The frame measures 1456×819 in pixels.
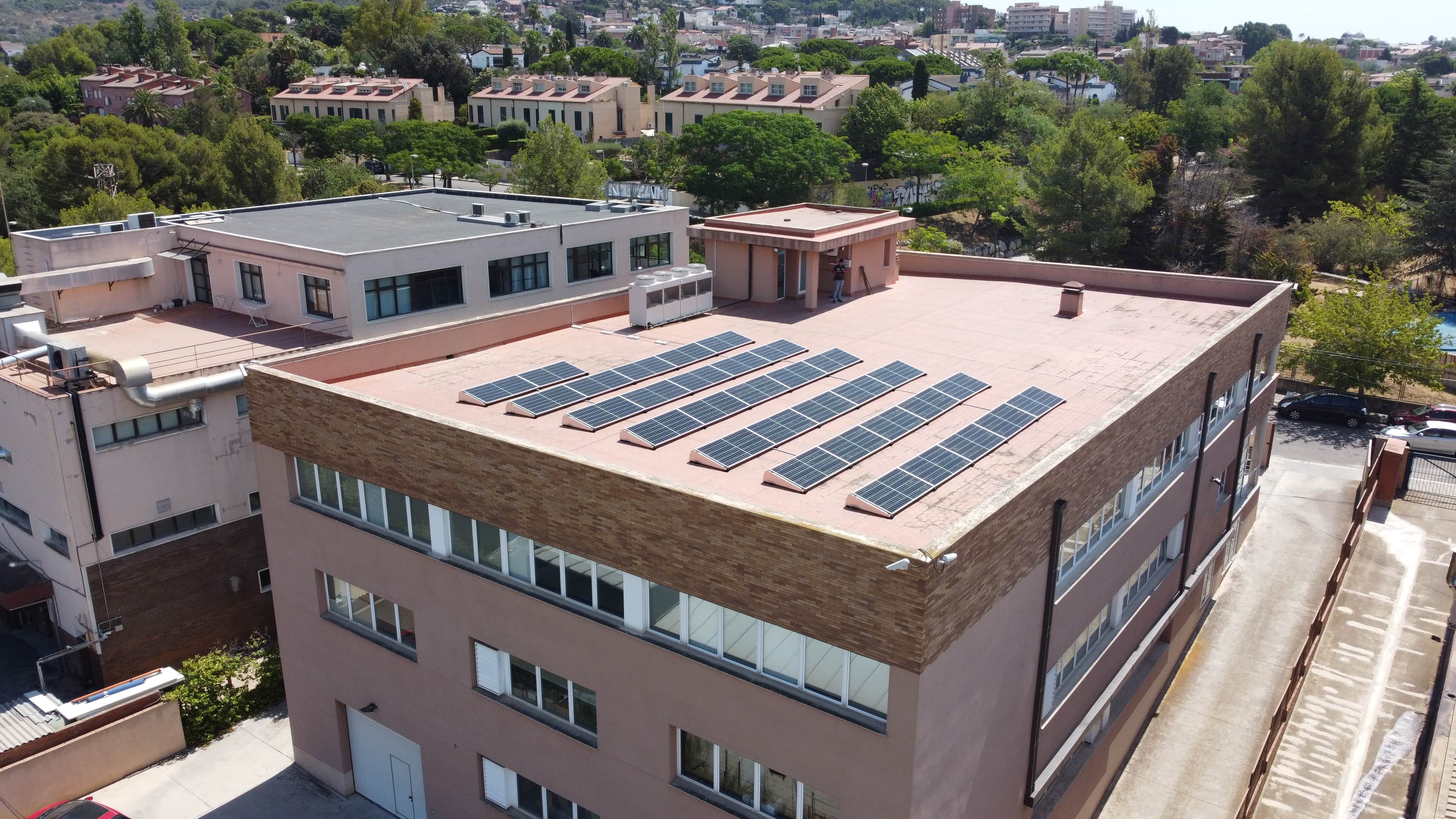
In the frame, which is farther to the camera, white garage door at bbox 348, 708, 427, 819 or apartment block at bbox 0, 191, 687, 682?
apartment block at bbox 0, 191, 687, 682

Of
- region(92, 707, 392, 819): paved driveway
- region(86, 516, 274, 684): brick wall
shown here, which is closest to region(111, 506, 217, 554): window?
region(86, 516, 274, 684): brick wall

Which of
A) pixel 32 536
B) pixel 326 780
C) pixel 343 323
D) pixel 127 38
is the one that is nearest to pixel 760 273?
pixel 343 323

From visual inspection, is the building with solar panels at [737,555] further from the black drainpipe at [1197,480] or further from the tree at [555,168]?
the tree at [555,168]

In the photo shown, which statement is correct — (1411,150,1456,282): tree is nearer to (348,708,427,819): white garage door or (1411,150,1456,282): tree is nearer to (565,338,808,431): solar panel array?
(565,338,808,431): solar panel array

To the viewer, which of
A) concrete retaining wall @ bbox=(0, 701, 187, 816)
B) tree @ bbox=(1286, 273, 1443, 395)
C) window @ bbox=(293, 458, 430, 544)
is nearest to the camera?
window @ bbox=(293, 458, 430, 544)

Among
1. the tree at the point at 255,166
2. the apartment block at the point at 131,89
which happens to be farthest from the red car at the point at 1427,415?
the apartment block at the point at 131,89

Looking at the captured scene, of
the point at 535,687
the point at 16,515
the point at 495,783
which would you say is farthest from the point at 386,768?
the point at 16,515
